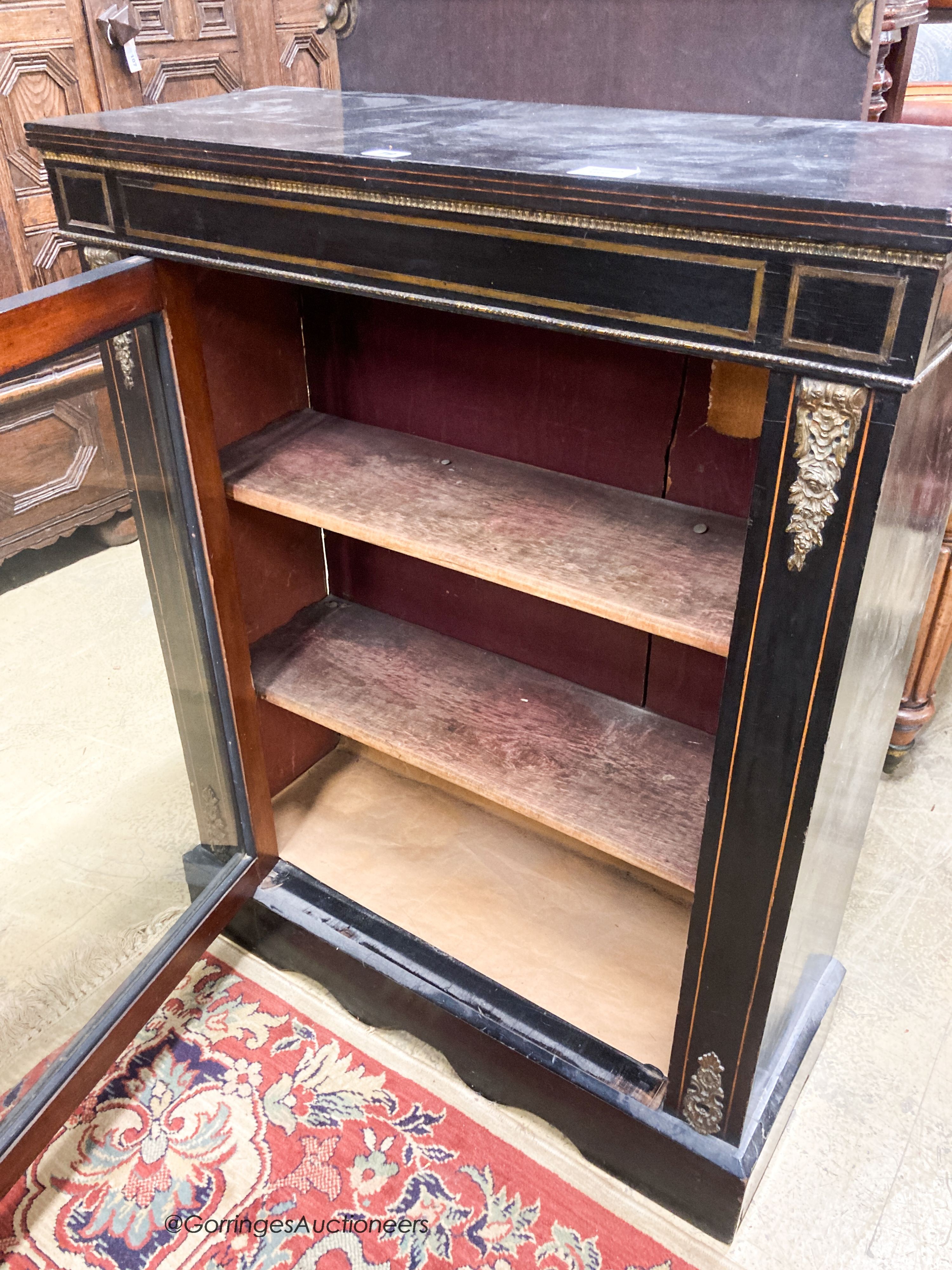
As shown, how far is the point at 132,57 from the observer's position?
8.18ft

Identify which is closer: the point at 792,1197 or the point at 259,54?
the point at 792,1197

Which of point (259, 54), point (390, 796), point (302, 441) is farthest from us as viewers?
point (259, 54)

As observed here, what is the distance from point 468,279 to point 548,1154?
115 centimetres

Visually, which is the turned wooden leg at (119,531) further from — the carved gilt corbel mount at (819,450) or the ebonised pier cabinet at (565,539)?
the carved gilt corbel mount at (819,450)

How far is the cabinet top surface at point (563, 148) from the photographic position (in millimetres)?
782

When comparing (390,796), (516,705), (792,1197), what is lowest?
(792,1197)

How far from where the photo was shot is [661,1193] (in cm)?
134

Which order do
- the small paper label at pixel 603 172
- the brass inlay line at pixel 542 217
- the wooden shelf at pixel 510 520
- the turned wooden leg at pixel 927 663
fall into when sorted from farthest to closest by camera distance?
the turned wooden leg at pixel 927 663 → the wooden shelf at pixel 510 520 → the small paper label at pixel 603 172 → the brass inlay line at pixel 542 217

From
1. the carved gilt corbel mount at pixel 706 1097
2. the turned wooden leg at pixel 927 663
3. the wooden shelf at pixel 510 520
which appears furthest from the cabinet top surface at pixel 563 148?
the turned wooden leg at pixel 927 663

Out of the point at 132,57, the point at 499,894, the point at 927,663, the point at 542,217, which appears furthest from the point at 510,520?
the point at 132,57

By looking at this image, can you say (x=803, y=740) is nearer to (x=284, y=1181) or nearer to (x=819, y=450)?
(x=819, y=450)

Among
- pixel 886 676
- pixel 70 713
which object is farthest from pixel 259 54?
pixel 886 676

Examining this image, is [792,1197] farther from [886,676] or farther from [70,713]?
[70,713]

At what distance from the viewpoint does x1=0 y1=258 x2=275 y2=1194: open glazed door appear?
111 centimetres
